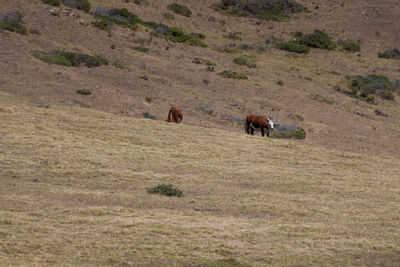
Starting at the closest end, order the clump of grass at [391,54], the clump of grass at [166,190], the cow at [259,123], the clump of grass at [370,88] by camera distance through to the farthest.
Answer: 1. the clump of grass at [166,190]
2. the cow at [259,123]
3. the clump of grass at [370,88]
4. the clump of grass at [391,54]

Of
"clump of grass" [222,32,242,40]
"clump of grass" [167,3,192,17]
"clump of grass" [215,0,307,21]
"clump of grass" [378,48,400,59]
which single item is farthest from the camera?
"clump of grass" [215,0,307,21]

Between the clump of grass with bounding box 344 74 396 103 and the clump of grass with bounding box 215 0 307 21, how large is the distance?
25.0m

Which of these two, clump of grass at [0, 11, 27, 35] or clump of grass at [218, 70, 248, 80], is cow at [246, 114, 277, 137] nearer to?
clump of grass at [218, 70, 248, 80]

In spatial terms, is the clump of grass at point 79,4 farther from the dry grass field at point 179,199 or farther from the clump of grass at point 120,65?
the dry grass field at point 179,199

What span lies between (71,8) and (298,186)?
4053 cm

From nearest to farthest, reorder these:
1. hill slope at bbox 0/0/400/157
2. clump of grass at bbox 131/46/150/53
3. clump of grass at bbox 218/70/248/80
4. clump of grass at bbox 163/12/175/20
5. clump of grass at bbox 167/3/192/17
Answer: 1. hill slope at bbox 0/0/400/157
2. clump of grass at bbox 218/70/248/80
3. clump of grass at bbox 131/46/150/53
4. clump of grass at bbox 163/12/175/20
5. clump of grass at bbox 167/3/192/17

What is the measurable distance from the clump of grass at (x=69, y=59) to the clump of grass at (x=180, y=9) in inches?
1108

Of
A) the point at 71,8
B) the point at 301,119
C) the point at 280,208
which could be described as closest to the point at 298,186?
the point at 280,208

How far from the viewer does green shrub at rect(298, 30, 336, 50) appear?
6731 cm

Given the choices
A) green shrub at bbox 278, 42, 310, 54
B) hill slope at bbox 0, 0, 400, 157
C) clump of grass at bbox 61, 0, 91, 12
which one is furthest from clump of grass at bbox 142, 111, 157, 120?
green shrub at bbox 278, 42, 310, 54

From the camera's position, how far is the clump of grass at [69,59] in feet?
133

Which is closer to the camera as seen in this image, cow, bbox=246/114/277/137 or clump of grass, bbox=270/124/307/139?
cow, bbox=246/114/277/137

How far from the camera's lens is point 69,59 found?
4159 cm

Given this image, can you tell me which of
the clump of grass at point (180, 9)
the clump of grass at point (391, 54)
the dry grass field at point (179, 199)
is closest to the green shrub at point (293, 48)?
the clump of grass at point (391, 54)
